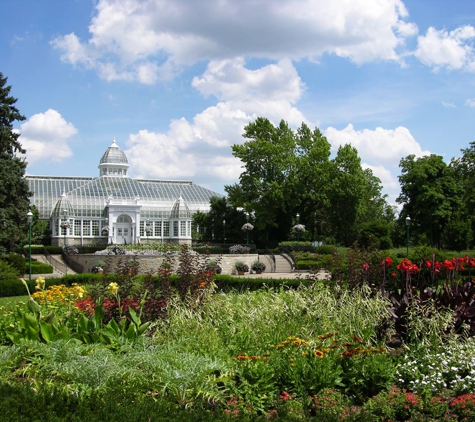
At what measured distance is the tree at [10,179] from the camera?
2923 centimetres

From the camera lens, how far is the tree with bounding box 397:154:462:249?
3984 centimetres

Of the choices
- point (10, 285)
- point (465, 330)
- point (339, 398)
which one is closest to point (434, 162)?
point (10, 285)

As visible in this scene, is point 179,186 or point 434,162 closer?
point 434,162

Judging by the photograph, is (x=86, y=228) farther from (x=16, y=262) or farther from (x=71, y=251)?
(x=16, y=262)

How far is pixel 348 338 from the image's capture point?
24.5ft

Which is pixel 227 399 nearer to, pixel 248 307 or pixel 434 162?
pixel 248 307

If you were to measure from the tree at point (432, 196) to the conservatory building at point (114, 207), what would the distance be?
2107 cm

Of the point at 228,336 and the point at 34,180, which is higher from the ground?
the point at 34,180

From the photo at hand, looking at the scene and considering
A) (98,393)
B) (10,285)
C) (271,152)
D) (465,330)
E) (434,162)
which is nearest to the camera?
(98,393)

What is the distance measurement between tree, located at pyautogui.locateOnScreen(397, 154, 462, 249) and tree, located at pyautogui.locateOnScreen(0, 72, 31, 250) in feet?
93.3

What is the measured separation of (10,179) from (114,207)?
880 inches

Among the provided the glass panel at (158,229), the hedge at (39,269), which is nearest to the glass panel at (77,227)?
the glass panel at (158,229)

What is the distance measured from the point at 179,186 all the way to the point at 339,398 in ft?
178

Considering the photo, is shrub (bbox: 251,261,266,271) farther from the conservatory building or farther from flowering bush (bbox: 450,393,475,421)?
flowering bush (bbox: 450,393,475,421)
